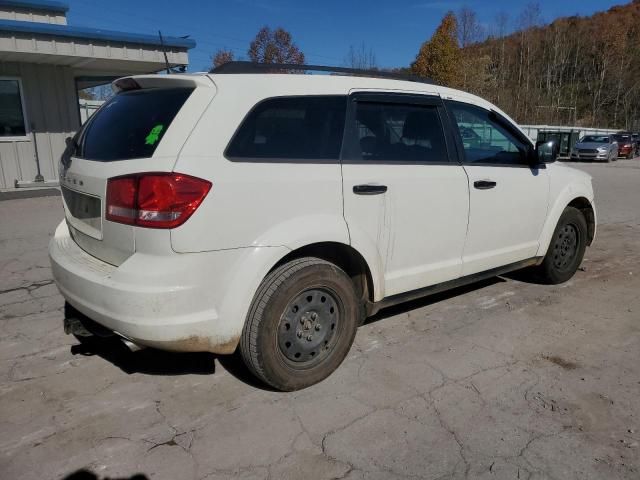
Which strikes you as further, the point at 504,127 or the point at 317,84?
the point at 504,127

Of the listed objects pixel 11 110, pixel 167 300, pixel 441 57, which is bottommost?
pixel 167 300

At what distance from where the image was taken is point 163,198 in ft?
8.03

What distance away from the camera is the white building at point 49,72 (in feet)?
32.8

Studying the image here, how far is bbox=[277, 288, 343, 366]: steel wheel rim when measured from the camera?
9.61 feet

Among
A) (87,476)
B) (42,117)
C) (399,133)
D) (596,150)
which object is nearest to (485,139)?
(399,133)

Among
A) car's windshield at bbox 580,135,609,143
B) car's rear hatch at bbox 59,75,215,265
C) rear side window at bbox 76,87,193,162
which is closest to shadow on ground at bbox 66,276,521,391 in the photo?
car's rear hatch at bbox 59,75,215,265

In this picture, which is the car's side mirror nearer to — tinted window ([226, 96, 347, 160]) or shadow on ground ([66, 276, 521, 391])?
tinted window ([226, 96, 347, 160])

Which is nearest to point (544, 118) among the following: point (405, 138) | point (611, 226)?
point (611, 226)

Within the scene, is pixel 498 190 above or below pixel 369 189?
below

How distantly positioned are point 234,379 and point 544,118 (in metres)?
66.1

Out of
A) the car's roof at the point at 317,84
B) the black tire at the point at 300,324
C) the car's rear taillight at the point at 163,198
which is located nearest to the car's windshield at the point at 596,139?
the car's roof at the point at 317,84

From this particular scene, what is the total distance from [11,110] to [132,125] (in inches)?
407

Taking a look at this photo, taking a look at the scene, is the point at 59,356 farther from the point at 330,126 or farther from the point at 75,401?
the point at 330,126

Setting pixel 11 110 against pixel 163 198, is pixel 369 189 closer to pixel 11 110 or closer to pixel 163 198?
pixel 163 198
